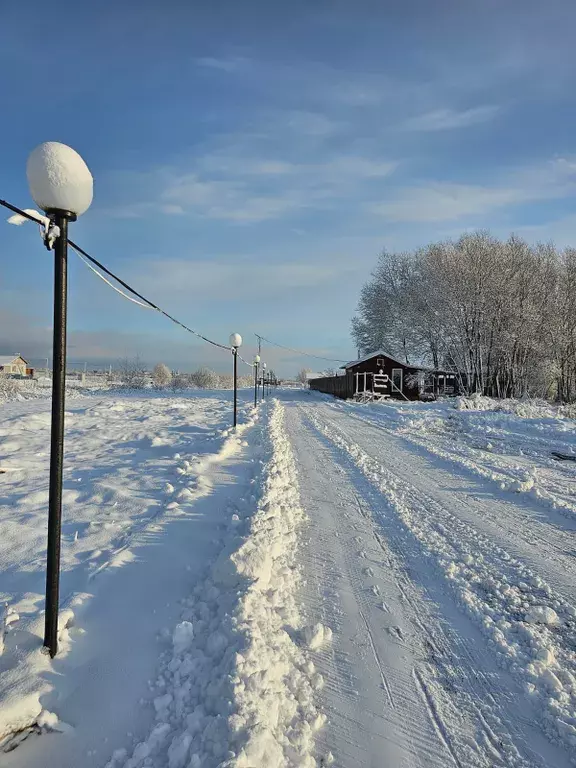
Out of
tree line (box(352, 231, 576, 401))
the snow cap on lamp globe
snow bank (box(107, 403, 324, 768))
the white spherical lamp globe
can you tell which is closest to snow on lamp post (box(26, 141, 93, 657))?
the white spherical lamp globe

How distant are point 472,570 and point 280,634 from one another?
68.0 inches

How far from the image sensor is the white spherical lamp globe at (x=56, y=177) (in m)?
1.96

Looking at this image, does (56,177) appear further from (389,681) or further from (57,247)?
(389,681)

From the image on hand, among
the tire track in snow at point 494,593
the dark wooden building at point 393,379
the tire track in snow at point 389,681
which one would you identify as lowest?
the tire track in snow at point 389,681

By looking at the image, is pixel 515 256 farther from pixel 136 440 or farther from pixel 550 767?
pixel 550 767

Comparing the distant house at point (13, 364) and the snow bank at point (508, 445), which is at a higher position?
the distant house at point (13, 364)

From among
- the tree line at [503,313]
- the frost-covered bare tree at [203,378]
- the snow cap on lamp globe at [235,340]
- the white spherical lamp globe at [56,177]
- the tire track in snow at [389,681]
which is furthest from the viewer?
the frost-covered bare tree at [203,378]

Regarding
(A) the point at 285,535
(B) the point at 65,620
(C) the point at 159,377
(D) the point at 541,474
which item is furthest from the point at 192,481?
(C) the point at 159,377

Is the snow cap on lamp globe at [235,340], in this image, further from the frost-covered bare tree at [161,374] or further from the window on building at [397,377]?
the frost-covered bare tree at [161,374]

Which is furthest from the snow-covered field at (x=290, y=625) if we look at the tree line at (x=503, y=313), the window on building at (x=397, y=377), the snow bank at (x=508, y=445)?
the window on building at (x=397, y=377)

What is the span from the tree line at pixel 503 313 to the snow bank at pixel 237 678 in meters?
26.7

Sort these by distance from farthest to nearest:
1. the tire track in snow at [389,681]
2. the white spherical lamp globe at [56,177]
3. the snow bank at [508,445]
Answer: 1. the snow bank at [508,445]
2. the white spherical lamp globe at [56,177]
3. the tire track in snow at [389,681]

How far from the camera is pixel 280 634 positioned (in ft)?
7.73

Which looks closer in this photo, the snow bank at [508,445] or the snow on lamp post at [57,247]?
the snow on lamp post at [57,247]
